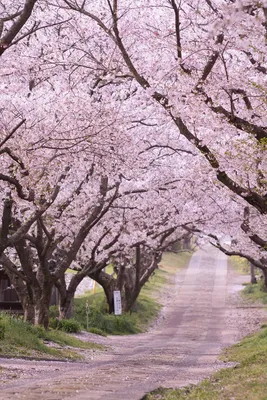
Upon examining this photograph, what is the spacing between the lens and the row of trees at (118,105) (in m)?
13.1

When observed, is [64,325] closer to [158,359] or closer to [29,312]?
[29,312]

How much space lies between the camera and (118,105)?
18219mm

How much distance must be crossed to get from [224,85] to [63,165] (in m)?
5.37

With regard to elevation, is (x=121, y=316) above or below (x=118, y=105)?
below

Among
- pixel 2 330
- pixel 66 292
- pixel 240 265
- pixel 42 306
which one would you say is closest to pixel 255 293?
pixel 240 265

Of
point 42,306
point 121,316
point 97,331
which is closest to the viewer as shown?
point 42,306

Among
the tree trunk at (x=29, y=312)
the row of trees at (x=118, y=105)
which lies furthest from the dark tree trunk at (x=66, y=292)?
the tree trunk at (x=29, y=312)

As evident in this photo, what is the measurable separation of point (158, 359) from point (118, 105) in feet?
23.7

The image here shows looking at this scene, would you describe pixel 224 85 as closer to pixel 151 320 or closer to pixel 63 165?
pixel 63 165

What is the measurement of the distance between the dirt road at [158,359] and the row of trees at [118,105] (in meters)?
3.47

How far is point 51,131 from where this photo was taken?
54.2 ft

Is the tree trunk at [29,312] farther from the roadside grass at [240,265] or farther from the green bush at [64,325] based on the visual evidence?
the roadside grass at [240,265]

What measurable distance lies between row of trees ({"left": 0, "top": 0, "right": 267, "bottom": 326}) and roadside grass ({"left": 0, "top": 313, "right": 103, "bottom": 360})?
4.74 feet

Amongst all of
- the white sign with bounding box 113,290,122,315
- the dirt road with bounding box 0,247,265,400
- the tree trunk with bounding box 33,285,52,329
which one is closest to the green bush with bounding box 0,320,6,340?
the dirt road with bounding box 0,247,265,400
